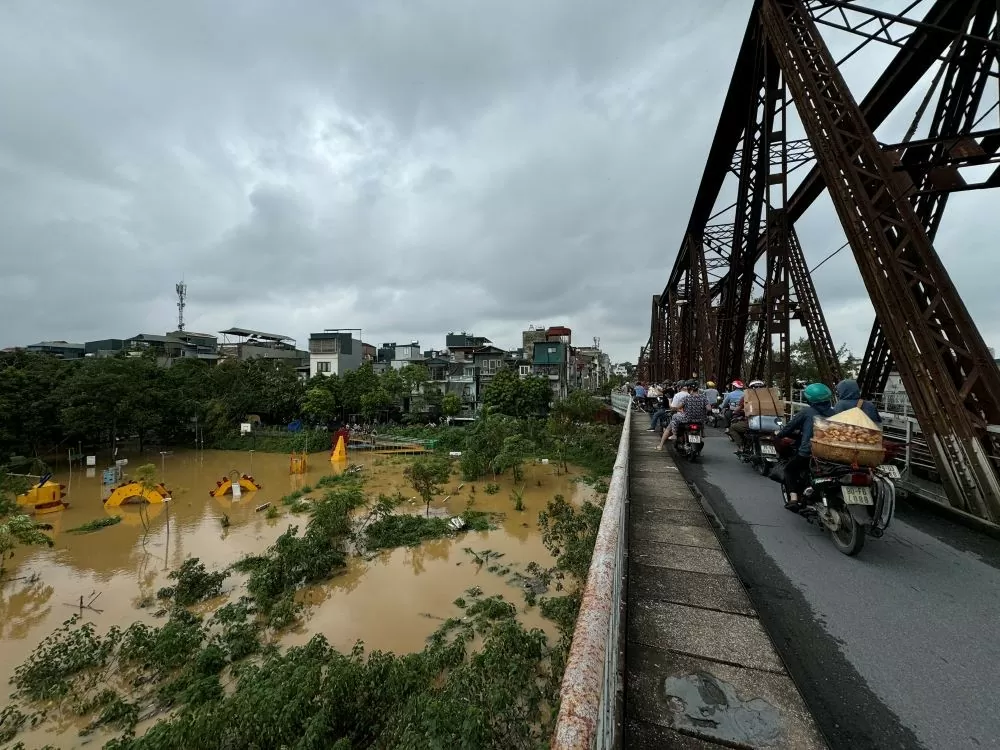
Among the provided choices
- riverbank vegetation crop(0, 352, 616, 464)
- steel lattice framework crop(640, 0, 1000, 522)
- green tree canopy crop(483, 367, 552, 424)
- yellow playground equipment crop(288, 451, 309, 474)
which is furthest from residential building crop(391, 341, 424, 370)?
steel lattice framework crop(640, 0, 1000, 522)

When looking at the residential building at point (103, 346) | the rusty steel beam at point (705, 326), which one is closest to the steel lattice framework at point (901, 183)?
the rusty steel beam at point (705, 326)

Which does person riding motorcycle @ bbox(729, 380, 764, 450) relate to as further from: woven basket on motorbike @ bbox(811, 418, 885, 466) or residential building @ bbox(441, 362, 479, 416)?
residential building @ bbox(441, 362, 479, 416)

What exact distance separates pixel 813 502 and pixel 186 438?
133 feet

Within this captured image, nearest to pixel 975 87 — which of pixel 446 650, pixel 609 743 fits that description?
pixel 609 743

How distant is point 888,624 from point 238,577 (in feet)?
41.4

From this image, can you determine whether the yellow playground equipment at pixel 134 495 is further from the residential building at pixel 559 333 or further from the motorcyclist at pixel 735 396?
the residential building at pixel 559 333

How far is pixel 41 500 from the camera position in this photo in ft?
53.7

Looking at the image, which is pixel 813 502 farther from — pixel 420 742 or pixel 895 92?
pixel 895 92

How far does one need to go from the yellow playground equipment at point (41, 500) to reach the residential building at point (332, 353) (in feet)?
86.1

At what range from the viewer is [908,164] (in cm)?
545

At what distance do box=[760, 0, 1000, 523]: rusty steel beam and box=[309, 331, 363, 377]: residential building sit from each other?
43.0m

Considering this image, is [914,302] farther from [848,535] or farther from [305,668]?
[305,668]

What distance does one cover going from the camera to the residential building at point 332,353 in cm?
4334

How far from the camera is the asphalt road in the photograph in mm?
1908
